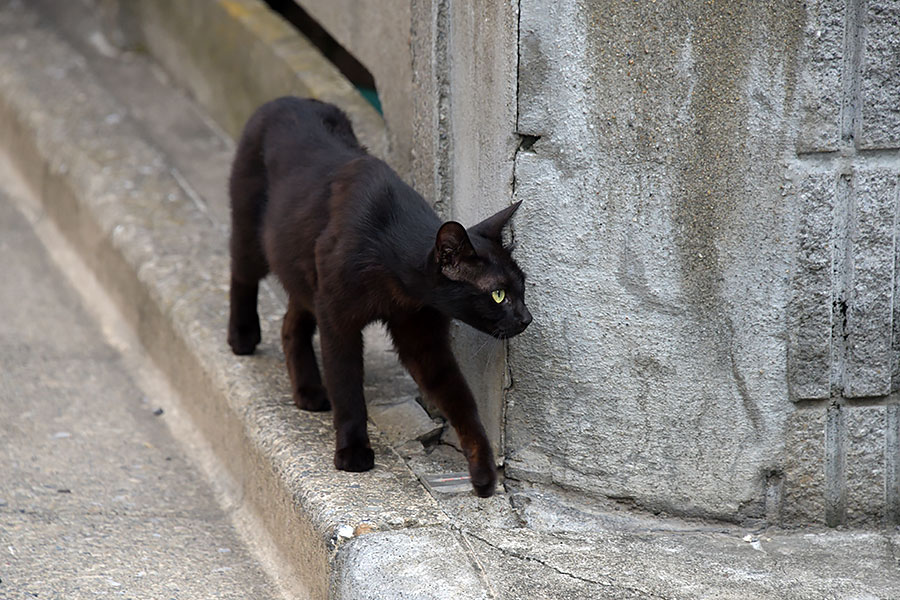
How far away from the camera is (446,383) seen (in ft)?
10.6

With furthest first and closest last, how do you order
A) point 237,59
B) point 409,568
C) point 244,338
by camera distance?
point 237,59
point 244,338
point 409,568

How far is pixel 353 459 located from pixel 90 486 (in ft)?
3.20

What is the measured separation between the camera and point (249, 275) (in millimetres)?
3832

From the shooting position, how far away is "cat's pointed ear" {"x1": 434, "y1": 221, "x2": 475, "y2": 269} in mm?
2816

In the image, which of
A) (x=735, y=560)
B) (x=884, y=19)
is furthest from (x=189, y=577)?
(x=884, y=19)

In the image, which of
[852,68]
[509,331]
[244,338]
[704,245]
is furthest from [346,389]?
[852,68]

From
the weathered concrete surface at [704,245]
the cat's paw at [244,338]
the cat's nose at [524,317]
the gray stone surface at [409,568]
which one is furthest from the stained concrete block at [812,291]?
the cat's paw at [244,338]

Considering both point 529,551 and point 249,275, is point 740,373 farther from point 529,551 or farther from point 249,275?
point 249,275

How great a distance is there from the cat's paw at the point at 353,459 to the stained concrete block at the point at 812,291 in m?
1.14

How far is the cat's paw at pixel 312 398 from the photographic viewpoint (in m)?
3.58

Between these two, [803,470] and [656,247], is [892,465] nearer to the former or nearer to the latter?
[803,470]

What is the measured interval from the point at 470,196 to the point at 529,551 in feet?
3.22

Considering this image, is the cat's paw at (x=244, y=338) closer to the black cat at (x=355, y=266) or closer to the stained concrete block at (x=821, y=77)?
the black cat at (x=355, y=266)

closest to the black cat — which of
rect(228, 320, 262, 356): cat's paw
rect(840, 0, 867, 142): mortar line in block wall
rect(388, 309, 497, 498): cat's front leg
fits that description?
rect(388, 309, 497, 498): cat's front leg
